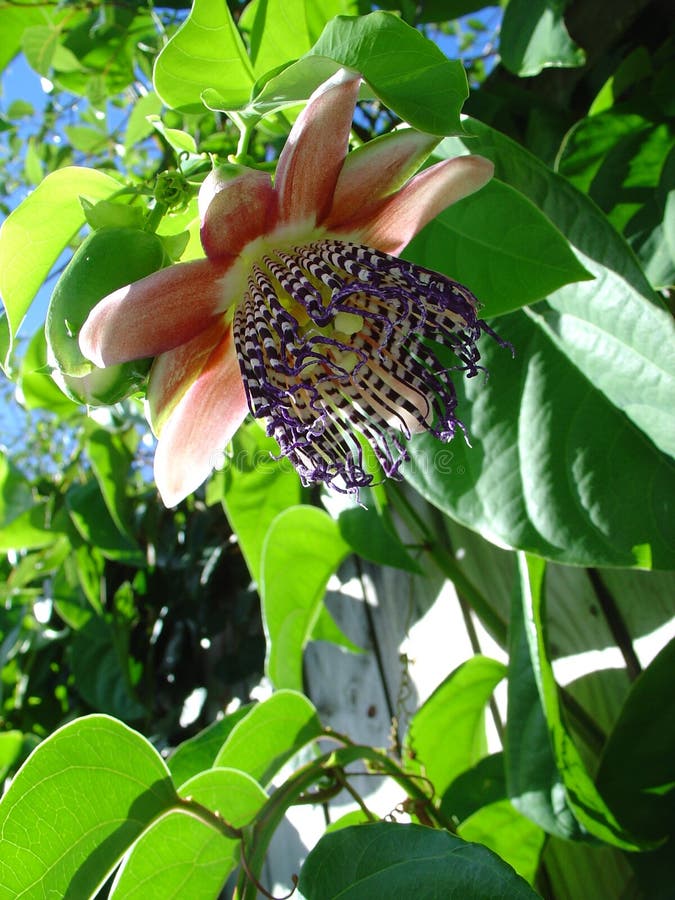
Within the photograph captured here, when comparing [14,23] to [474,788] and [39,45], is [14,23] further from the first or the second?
[474,788]

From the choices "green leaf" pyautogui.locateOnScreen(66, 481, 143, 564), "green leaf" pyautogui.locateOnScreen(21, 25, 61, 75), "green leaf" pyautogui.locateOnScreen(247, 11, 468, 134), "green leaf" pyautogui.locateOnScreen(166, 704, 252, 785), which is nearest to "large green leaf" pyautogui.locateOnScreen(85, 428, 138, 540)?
"green leaf" pyautogui.locateOnScreen(66, 481, 143, 564)

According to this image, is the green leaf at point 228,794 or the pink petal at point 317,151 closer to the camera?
the pink petal at point 317,151

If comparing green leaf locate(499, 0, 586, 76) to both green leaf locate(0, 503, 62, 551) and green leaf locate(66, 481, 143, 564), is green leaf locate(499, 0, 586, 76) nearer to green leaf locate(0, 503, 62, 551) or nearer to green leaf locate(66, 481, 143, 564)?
green leaf locate(66, 481, 143, 564)

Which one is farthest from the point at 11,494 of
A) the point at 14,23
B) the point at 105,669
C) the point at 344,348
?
the point at 344,348

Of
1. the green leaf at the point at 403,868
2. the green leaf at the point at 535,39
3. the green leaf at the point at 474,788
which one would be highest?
the green leaf at the point at 535,39

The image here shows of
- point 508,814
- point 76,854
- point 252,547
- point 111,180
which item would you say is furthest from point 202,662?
point 111,180

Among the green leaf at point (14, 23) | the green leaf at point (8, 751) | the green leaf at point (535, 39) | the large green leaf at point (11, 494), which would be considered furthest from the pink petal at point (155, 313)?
the green leaf at point (8, 751)

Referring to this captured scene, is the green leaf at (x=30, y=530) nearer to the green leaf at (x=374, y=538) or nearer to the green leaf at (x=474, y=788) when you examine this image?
the green leaf at (x=374, y=538)
